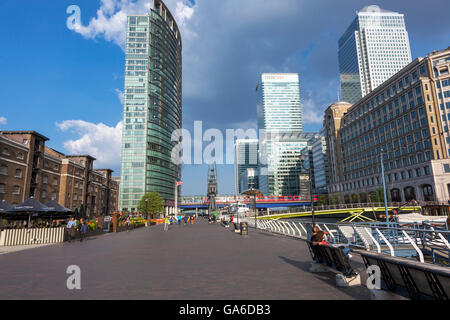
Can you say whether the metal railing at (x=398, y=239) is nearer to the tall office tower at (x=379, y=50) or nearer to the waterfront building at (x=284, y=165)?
the waterfront building at (x=284, y=165)

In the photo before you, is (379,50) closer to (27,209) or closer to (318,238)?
(318,238)

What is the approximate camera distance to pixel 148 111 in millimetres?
Result: 105750

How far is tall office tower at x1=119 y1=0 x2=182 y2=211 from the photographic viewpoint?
10144 cm

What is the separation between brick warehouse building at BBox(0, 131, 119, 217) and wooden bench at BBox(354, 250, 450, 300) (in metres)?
28.3

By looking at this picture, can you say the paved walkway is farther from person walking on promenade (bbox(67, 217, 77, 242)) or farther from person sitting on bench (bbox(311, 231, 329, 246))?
person walking on promenade (bbox(67, 217, 77, 242))

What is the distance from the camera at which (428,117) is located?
62500 millimetres

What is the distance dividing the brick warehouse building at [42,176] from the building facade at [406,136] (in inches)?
2774

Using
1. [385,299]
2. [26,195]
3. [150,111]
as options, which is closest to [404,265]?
[385,299]

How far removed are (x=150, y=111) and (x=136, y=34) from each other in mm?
33896

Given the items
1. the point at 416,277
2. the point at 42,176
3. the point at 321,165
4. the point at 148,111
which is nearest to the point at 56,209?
the point at 416,277

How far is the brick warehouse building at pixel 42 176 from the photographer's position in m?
44.5

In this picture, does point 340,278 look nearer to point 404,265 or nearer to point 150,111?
point 404,265

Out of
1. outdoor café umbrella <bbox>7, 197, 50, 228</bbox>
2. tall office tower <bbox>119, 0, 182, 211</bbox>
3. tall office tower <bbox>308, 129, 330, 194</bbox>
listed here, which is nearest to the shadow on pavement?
outdoor café umbrella <bbox>7, 197, 50, 228</bbox>

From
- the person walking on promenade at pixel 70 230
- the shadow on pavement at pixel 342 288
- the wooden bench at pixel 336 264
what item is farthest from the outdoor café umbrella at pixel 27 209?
the wooden bench at pixel 336 264
